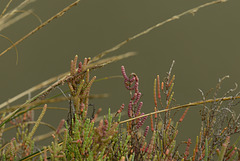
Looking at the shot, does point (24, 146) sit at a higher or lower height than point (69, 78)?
lower

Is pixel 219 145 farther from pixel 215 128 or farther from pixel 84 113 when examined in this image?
pixel 84 113

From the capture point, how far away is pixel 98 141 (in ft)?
2.92

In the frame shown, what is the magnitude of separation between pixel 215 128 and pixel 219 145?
0.18 feet

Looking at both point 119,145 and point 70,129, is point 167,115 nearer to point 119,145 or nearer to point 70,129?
point 119,145

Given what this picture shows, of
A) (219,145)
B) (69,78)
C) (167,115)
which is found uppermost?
(69,78)

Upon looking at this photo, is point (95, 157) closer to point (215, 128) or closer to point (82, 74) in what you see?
point (82, 74)

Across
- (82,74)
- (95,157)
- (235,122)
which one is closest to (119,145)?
(95,157)

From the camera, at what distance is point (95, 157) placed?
2.99 ft

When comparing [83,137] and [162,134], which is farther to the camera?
[162,134]

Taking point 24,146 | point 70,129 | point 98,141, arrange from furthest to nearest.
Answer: point 24,146
point 70,129
point 98,141

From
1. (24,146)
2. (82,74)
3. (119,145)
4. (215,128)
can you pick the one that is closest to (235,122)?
(215,128)

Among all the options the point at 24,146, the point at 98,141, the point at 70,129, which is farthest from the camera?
the point at 24,146

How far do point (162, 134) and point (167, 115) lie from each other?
0.07 m

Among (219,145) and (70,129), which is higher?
(70,129)
